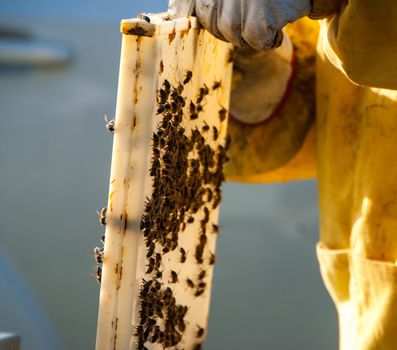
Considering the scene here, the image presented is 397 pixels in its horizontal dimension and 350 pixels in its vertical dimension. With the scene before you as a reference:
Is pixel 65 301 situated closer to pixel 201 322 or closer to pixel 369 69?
pixel 201 322

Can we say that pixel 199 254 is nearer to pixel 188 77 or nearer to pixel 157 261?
pixel 157 261

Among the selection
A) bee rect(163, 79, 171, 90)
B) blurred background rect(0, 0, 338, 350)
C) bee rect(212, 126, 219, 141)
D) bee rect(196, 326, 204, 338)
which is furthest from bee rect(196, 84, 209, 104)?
blurred background rect(0, 0, 338, 350)

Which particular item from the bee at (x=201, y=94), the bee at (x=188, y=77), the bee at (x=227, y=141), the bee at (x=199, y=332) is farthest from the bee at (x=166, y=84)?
the bee at (x=199, y=332)

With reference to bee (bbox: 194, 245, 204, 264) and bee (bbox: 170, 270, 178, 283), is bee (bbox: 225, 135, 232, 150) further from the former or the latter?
bee (bbox: 170, 270, 178, 283)

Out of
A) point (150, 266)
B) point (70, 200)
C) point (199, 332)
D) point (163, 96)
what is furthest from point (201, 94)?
point (70, 200)

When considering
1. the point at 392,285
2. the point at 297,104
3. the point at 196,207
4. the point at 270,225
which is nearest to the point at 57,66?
the point at 270,225

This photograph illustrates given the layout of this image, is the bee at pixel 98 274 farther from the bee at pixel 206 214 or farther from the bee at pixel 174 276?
the bee at pixel 206 214
